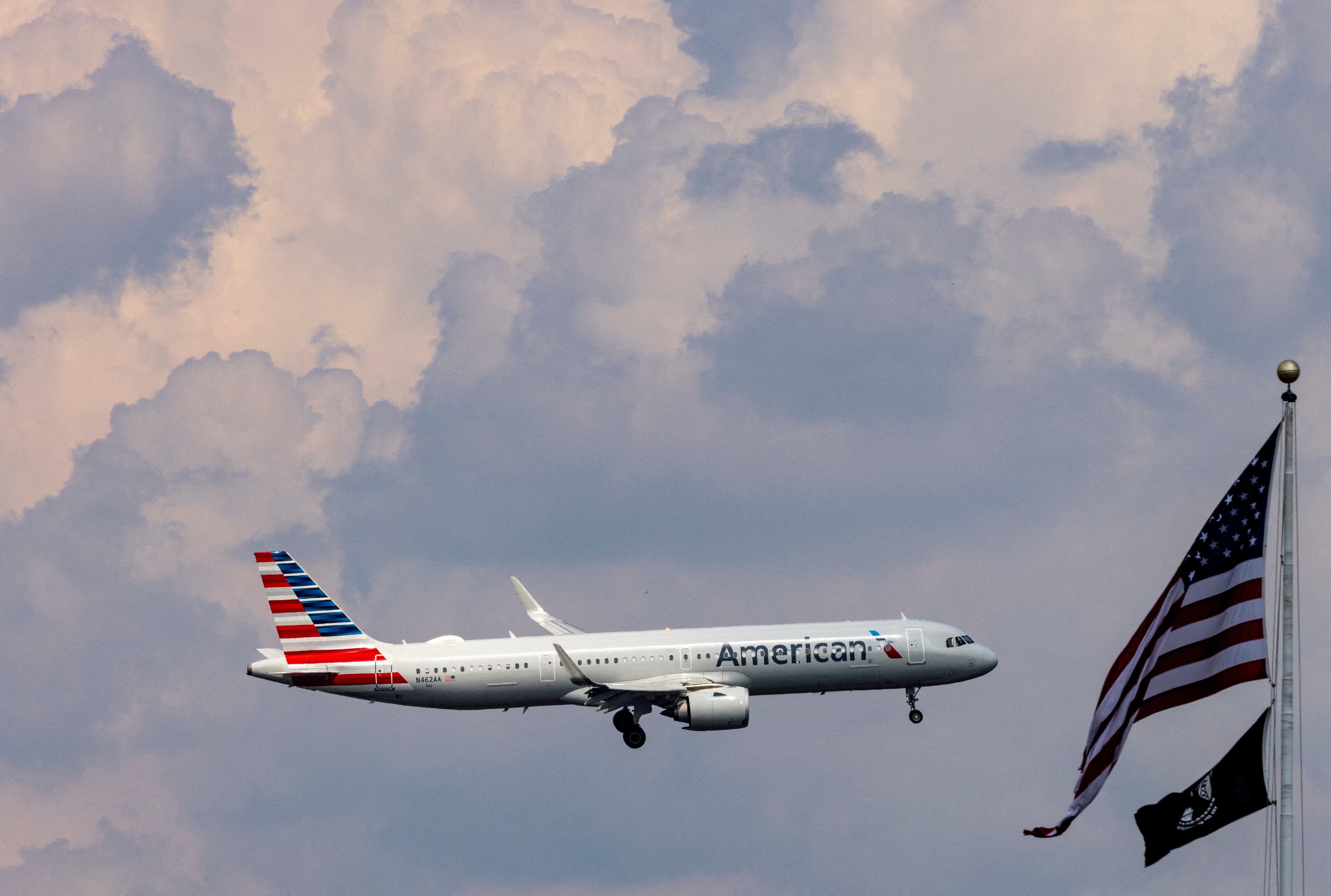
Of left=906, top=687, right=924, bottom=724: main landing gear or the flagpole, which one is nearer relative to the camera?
the flagpole

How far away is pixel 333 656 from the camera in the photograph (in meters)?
105

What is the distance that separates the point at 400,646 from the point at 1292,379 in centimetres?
7112

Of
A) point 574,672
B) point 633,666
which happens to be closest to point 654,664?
point 633,666

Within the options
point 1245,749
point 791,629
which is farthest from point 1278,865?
point 791,629

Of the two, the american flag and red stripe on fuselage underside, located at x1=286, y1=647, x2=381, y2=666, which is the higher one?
red stripe on fuselage underside, located at x1=286, y1=647, x2=381, y2=666

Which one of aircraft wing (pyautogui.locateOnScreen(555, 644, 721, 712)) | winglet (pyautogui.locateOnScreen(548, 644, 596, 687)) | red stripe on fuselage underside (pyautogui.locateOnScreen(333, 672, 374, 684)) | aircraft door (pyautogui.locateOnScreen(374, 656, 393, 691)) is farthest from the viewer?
red stripe on fuselage underside (pyautogui.locateOnScreen(333, 672, 374, 684))

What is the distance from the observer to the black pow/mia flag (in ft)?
143

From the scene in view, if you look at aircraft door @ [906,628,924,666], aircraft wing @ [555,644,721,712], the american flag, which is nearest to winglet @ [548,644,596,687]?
aircraft wing @ [555,644,721,712]

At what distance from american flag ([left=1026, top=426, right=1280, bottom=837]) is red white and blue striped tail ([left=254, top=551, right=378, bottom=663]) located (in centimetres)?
6417

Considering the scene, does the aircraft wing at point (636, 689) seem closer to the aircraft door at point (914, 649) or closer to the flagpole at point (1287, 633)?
the aircraft door at point (914, 649)

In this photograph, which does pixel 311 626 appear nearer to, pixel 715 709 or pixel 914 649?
pixel 715 709

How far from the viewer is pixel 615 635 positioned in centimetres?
10475

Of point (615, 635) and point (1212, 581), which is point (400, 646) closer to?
point (615, 635)

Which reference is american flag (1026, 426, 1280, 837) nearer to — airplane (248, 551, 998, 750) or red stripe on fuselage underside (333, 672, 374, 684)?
airplane (248, 551, 998, 750)
